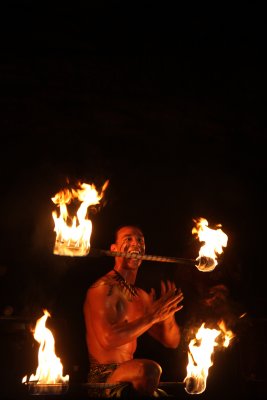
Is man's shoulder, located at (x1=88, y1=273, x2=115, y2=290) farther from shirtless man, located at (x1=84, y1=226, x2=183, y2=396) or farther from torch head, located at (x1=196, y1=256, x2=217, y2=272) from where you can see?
torch head, located at (x1=196, y1=256, x2=217, y2=272)

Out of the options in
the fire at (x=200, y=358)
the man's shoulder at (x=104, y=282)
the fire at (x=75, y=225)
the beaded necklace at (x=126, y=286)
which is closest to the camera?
the fire at (x=75, y=225)

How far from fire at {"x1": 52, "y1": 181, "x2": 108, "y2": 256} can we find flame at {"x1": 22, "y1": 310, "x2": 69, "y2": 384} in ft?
3.73

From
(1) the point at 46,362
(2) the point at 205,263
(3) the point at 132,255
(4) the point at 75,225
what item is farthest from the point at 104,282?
(2) the point at 205,263

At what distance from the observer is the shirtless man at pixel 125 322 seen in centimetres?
499

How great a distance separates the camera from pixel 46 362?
5465mm

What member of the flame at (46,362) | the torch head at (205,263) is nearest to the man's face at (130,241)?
the torch head at (205,263)

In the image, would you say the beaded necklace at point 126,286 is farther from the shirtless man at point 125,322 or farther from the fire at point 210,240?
the fire at point 210,240

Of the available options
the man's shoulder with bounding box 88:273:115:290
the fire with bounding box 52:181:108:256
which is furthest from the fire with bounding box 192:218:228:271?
the fire with bounding box 52:181:108:256

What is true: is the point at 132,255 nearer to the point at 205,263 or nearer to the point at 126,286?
the point at 126,286

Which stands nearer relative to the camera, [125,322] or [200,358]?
[125,322]

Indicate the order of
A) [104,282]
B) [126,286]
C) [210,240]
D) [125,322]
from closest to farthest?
[125,322], [104,282], [126,286], [210,240]

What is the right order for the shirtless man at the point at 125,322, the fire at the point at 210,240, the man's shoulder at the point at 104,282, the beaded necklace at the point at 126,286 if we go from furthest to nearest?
the fire at the point at 210,240, the beaded necklace at the point at 126,286, the man's shoulder at the point at 104,282, the shirtless man at the point at 125,322

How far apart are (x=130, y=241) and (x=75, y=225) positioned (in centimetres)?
86

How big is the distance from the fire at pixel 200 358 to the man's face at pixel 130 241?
4.30 ft
